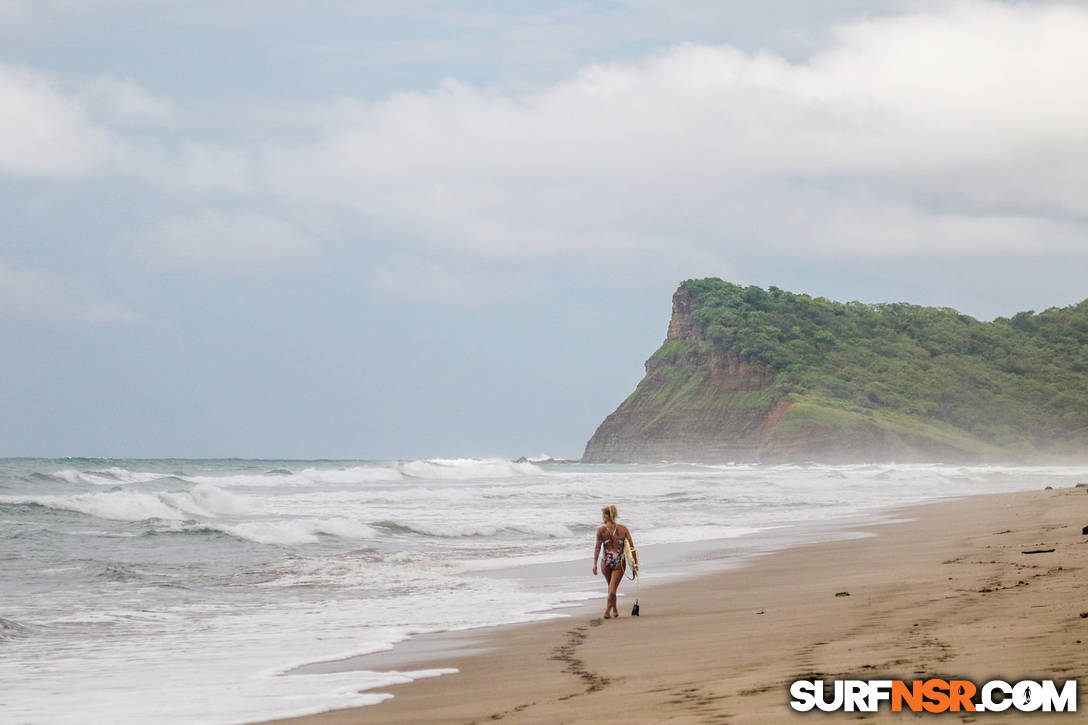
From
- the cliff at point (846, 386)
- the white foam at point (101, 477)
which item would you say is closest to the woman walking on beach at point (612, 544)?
the white foam at point (101, 477)

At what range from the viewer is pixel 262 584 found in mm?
15641

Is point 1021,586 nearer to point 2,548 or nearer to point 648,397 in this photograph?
point 2,548

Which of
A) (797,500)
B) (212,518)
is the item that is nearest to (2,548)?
(212,518)

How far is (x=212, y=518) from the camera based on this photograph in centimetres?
3038

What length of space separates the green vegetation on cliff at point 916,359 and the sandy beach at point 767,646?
9376 centimetres

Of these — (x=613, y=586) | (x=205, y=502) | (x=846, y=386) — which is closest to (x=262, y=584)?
(x=613, y=586)

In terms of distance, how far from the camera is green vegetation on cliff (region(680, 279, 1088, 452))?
362 ft

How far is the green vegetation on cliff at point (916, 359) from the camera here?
110312mm

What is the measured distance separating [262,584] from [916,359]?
391 ft

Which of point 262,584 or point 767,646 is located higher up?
point 767,646

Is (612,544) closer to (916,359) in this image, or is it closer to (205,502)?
(205,502)

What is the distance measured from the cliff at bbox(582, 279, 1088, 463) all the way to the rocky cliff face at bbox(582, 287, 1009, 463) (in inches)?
6.4

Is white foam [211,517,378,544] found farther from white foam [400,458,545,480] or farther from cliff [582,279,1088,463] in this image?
cliff [582,279,1088,463]

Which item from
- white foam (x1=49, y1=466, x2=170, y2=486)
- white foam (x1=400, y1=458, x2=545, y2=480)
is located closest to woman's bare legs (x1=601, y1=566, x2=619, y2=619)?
white foam (x1=49, y1=466, x2=170, y2=486)
